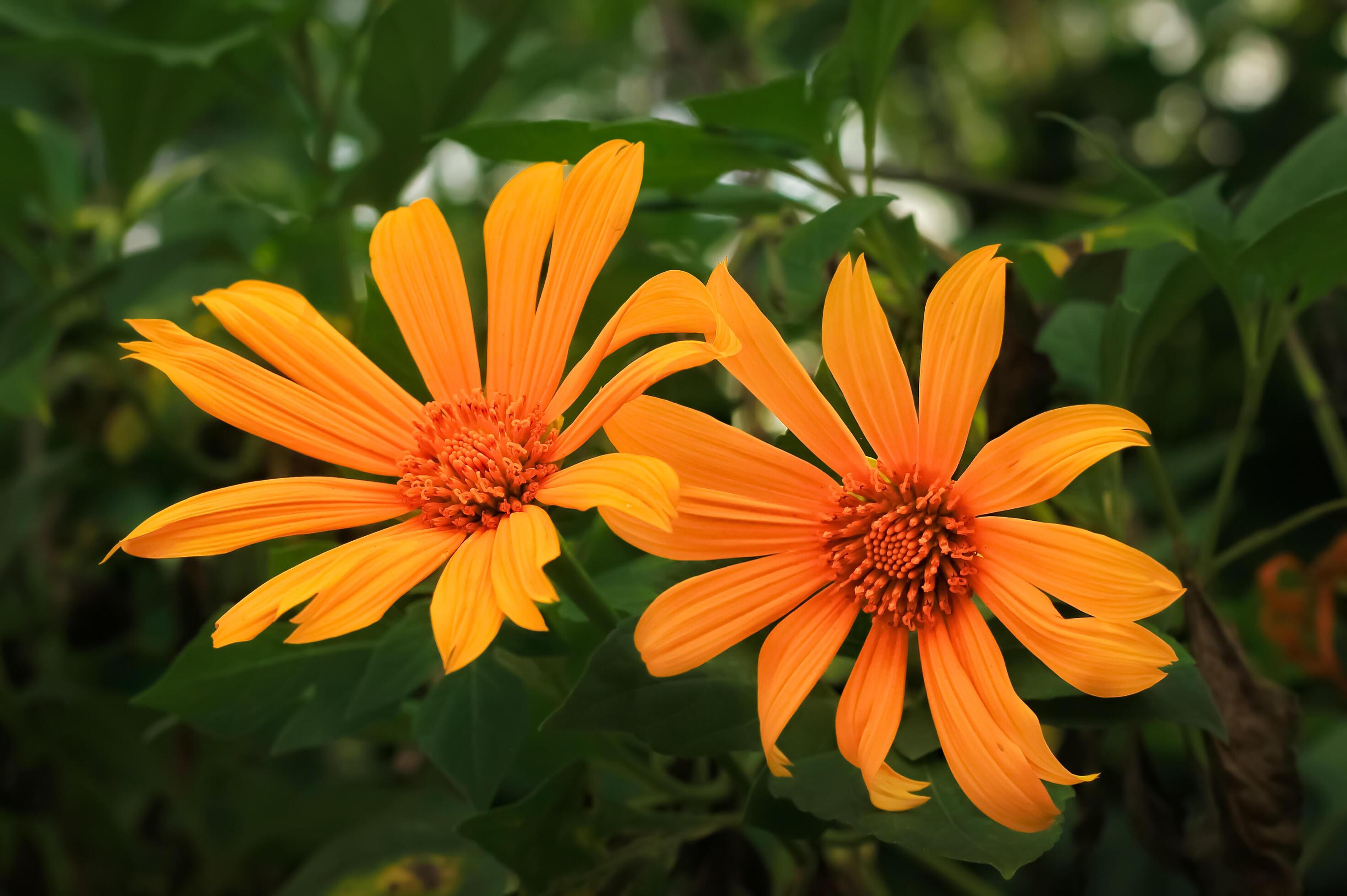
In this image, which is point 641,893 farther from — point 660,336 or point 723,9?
Answer: point 723,9

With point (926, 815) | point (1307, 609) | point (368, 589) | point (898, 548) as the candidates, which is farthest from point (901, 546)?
point (1307, 609)

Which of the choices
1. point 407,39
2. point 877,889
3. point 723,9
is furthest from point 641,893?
point 723,9

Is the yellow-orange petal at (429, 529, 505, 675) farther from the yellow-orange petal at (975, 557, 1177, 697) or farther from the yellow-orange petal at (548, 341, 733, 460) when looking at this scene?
the yellow-orange petal at (975, 557, 1177, 697)

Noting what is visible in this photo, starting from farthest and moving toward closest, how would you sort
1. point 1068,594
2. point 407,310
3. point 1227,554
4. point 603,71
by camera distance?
point 603,71 < point 1227,554 < point 407,310 < point 1068,594

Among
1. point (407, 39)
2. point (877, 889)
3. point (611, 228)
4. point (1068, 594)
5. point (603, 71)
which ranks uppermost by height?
point (603, 71)

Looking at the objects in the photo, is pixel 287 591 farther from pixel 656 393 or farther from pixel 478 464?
pixel 656 393

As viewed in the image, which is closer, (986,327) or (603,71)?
(986,327)

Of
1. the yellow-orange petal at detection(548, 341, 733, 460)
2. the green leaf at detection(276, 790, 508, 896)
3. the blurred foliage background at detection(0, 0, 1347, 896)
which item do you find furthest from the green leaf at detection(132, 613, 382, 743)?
the yellow-orange petal at detection(548, 341, 733, 460)

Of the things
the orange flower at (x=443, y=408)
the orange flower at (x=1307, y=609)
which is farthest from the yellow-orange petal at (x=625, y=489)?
the orange flower at (x=1307, y=609)
